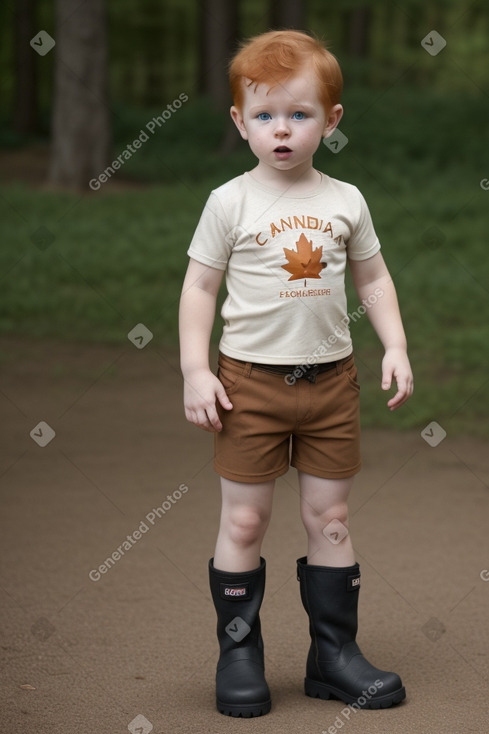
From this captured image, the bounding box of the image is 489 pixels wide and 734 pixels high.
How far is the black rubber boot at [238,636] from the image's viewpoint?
2.69 metres

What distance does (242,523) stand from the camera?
2713 mm

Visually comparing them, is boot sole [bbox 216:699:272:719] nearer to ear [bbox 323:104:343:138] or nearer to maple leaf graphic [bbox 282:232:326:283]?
maple leaf graphic [bbox 282:232:326:283]

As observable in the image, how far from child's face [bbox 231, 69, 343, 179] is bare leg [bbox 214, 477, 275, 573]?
31.9 inches

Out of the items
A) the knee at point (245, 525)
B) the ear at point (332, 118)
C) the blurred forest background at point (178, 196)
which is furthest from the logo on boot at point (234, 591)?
the blurred forest background at point (178, 196)

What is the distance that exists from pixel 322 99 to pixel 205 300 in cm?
57

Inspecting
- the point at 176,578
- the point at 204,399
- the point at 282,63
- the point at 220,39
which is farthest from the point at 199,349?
the point at 220,39

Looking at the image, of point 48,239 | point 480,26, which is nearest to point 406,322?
point 48,239

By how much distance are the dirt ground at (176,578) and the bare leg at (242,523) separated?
1.22 feet

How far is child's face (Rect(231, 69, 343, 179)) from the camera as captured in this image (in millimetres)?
2564

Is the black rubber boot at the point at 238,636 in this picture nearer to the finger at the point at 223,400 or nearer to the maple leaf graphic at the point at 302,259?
the finger at the point at 223,400

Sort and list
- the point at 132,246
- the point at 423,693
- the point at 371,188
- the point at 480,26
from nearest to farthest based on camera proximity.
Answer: the point at 423,693 → the point at 132,246 → the point at 371,188 → the point at 480,26

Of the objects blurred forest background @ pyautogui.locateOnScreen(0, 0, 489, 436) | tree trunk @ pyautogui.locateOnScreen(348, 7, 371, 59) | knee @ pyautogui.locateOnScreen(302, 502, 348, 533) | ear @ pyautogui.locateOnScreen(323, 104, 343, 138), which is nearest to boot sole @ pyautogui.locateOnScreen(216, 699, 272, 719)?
knee @ pyautogui.locateOnScreen(302, 502, 348, 533)

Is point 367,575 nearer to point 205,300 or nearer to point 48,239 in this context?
point 205,300

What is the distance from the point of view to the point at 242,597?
2.76 meters
